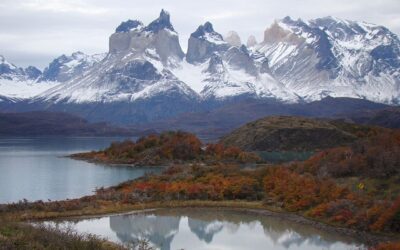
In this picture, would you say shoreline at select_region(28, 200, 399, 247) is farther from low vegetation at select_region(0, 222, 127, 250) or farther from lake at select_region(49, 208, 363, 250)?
low vegetation at select_region(0, 222, 127, 250)

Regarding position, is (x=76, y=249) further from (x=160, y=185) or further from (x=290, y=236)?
(x=160, y=185)

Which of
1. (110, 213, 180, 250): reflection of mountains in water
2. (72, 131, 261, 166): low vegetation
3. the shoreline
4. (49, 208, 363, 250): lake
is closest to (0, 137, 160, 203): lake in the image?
(72, 131, 261, 166): low vegetation

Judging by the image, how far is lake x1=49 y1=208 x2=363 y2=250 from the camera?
1558 inches

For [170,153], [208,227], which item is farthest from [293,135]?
[208,227]

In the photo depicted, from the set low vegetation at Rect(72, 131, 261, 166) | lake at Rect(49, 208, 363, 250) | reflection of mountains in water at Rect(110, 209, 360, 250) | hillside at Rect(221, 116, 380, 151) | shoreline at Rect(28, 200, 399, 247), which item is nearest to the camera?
lake at Rect(49, 208, 363, 250)

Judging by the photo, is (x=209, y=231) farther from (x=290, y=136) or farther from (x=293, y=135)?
(x=293, y=135)

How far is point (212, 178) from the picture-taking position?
66.2 m

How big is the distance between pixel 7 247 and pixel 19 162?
97328 mm

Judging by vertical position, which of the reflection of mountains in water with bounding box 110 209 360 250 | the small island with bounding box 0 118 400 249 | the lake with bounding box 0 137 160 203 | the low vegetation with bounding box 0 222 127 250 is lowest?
the lake with bounding box 0 137 160 203

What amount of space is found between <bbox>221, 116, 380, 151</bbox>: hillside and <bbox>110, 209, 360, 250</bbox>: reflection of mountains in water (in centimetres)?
10140

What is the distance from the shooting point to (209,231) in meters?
43.8

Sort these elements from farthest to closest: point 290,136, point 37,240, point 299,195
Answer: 1. point 290,136
2. point 299,195
3. point 37,240

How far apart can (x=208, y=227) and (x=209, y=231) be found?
153cm

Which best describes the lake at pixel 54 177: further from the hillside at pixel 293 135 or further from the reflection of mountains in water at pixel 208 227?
the hillside at pixel 293 135
